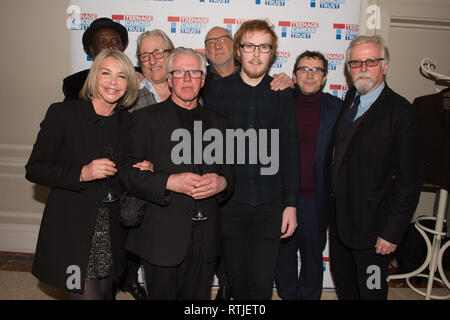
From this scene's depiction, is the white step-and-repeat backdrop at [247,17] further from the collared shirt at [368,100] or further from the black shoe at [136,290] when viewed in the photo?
the black shoe at [136,290]

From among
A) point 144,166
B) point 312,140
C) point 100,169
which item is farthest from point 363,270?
point 100,169

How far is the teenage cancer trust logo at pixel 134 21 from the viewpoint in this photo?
3.85m

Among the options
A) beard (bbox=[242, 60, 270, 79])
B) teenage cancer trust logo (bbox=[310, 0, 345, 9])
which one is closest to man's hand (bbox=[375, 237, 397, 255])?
beard (bbox=[242, 60, 270, 79])

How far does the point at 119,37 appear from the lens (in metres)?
3.44

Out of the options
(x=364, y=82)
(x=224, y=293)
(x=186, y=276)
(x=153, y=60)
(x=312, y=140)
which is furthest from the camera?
(x=224, y=293)

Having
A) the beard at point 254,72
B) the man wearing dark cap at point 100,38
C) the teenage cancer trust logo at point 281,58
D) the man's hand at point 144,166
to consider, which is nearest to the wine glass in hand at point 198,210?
the man's hand at point 144,166

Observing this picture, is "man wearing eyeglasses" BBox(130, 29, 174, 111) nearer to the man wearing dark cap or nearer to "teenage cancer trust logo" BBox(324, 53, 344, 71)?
the man wearing dark cap

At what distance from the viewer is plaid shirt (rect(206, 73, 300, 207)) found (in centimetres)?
250

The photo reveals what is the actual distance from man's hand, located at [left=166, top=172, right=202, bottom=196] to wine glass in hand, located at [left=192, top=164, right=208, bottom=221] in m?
0.13

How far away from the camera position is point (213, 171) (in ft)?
7.30

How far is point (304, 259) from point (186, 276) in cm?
162

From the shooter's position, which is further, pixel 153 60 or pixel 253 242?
pixel 153 60

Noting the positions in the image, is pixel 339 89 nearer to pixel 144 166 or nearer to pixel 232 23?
pixel 232 23
